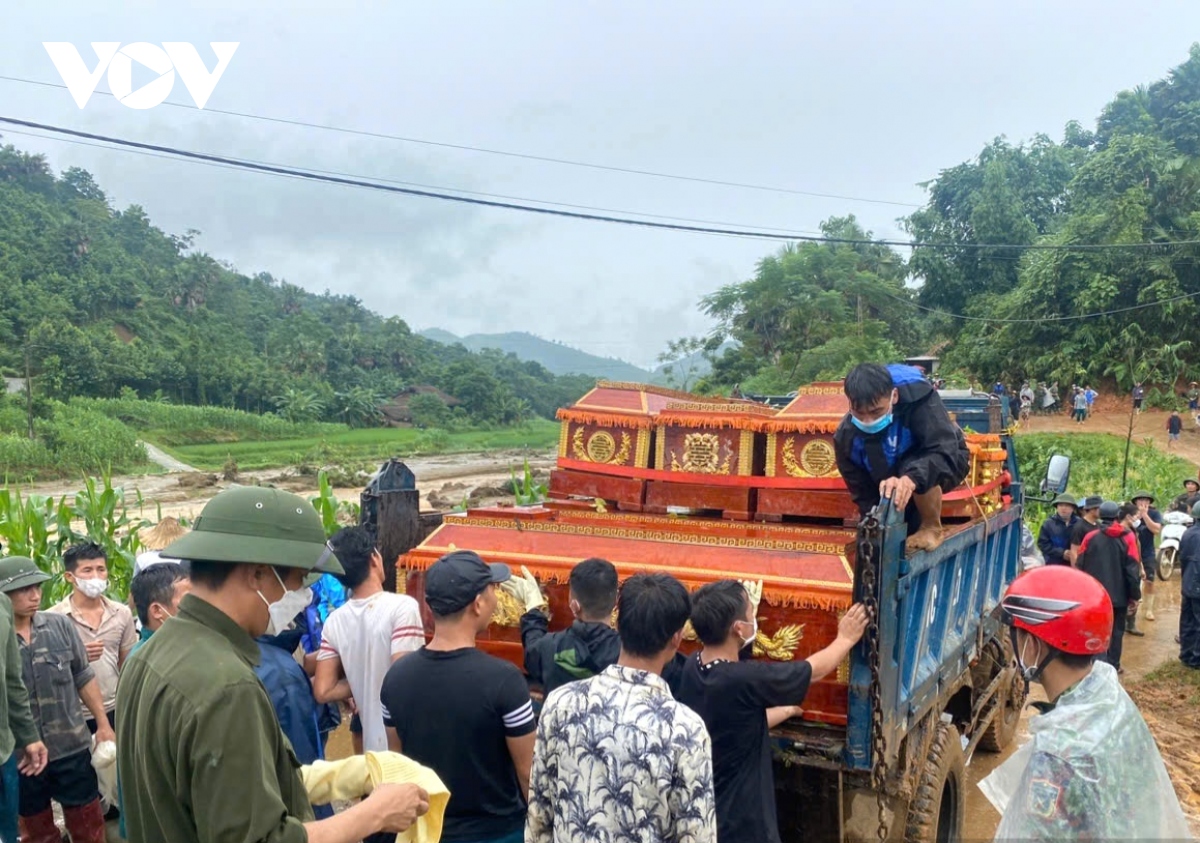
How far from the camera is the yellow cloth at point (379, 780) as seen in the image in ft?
6.65

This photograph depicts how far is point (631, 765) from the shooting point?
218 centimetres

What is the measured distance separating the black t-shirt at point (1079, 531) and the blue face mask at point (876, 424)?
5989 mm

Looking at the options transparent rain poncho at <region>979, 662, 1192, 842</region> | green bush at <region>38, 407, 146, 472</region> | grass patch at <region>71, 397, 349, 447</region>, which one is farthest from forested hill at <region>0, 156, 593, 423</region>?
transparent rain poncho at <region>979, 662, 1192, 842</region>

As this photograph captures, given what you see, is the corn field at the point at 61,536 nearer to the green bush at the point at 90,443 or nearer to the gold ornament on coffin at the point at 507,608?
the gold ornament on coffin at the point at 507,608

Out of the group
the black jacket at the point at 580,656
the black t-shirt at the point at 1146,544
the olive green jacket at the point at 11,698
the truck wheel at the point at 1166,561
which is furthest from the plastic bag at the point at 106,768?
the truck wheel at the point at 1166,561

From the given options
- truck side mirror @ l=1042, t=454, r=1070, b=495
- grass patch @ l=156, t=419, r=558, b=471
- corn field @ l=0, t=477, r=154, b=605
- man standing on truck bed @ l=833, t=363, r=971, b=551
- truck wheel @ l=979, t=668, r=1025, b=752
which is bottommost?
grass patch @ l=156, t=419, r=558, b=471

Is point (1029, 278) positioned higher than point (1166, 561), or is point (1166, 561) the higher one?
point (1029, 278)

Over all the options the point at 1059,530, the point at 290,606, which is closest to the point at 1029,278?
the point at 1059,530

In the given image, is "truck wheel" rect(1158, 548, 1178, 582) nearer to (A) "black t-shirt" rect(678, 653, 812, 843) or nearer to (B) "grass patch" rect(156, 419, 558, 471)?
(A) "black t-shirt" rect(678, 653, 812, 843)

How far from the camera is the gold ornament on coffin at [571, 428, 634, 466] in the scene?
4.70m

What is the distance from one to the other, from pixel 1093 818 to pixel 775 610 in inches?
53.0

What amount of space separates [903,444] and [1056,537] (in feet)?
19.8

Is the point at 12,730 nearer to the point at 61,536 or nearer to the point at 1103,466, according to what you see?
the point at 61,536

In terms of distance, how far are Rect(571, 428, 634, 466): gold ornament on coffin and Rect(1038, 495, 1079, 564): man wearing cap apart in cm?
603
